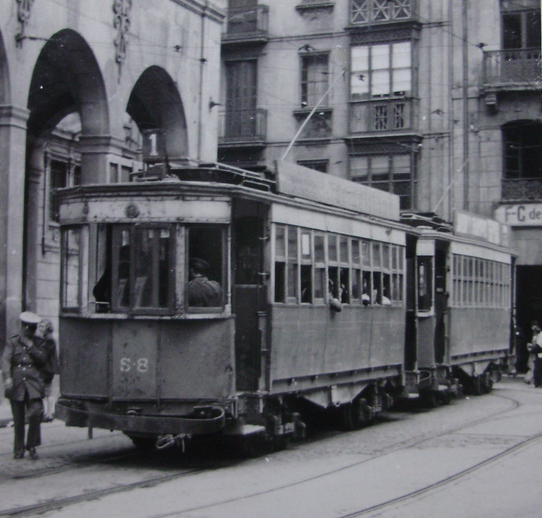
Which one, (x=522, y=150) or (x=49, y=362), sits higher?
(x=522, y=150)

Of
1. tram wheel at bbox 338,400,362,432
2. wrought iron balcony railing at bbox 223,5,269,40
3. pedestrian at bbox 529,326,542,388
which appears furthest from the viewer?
wrought iron balcony railing at bbox 223,5,269,40

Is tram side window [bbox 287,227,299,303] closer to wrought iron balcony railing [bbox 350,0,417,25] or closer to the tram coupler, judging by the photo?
the tram coupler

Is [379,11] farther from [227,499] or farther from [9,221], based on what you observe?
[227,499]

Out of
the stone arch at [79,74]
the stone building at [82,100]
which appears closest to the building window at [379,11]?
the stone building at [82,100]

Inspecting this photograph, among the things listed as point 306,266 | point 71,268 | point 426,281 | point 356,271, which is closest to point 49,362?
point 71,268

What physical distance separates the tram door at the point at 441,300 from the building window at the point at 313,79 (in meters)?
14.3

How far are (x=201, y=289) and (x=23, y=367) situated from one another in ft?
7.08

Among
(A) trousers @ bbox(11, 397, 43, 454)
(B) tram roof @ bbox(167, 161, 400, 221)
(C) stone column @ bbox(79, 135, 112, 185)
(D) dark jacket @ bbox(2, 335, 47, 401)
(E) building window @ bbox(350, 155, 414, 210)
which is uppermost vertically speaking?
(E) building window @ bbox(350, 155, 414, 210)

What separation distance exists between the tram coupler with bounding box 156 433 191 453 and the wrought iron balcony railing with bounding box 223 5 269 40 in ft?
72.5

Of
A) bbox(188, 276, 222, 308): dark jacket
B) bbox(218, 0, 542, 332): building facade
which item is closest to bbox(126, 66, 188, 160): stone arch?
bbox(218, 0, 542, 332): building facade

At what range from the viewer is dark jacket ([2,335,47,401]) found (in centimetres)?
1135

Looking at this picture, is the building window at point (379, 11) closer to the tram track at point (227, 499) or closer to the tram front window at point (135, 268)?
the tram track at point (227, 499)

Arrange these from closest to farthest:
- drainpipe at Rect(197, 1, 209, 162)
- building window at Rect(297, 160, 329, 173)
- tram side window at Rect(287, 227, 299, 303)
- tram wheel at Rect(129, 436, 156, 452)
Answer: tram side window at Rect(287, 227, 299, 303), tram wheel at Rect(129, 436, 156, 452), drainpipe at Rect(197, 1, 209, 162), building window at Rect(297, 160, 329, 173)

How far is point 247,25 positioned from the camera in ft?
109
